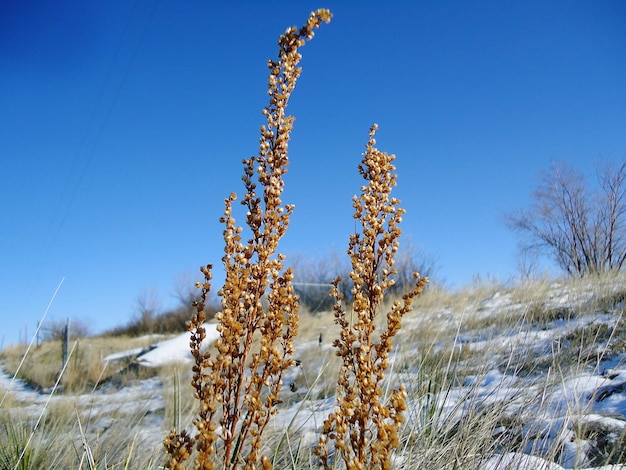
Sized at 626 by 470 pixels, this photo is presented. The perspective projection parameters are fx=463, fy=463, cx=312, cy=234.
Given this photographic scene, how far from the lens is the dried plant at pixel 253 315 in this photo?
152 cm

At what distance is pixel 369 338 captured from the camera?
1.78 metres

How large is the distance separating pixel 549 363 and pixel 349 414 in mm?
3137

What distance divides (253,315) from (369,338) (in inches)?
17.9

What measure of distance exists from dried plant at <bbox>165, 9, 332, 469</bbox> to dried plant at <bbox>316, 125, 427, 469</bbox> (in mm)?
245

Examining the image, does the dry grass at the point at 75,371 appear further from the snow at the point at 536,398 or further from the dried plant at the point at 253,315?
the dried plant at the point at 253,315

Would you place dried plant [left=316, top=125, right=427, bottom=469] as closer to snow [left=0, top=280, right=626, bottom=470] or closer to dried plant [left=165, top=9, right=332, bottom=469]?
dried plant [left=165, top=9, right=332, bottom=469]

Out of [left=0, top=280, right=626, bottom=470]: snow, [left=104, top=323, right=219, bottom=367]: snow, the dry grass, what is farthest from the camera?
[left=104, top=323, right=219, bottom=367]: snow

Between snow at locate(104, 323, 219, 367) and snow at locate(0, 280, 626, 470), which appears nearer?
snow at locate(0, 280, 626, 470)

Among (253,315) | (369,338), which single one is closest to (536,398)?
(369,338)

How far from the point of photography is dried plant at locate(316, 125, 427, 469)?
1.58m

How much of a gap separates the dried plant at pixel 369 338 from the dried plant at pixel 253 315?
0.25 metres

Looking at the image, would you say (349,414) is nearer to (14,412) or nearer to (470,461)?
(470,461)

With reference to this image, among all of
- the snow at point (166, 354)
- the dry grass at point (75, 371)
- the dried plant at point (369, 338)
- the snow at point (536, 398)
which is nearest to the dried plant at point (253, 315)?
the dried plant at point (369, 338)

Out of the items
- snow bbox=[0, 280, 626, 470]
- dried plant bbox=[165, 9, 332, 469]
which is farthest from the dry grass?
dried plant bbox=[165, 9, 332, 469]
